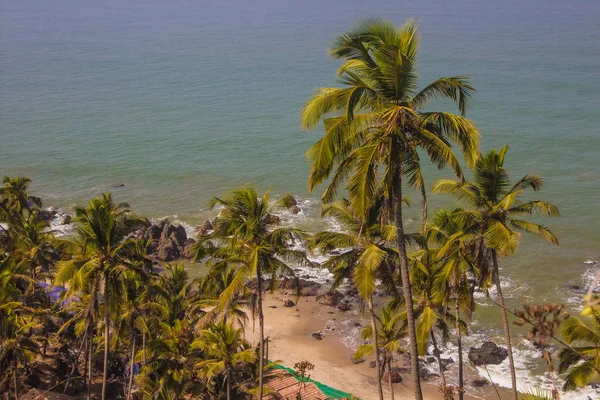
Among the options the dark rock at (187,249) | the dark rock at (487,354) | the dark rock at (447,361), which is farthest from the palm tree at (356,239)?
the dark rock at (187,249)

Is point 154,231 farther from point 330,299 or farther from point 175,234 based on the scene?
point 330,299

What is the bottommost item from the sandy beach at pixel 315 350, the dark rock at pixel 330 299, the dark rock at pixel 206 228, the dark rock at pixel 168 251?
the sandy beach at pixel 315 350

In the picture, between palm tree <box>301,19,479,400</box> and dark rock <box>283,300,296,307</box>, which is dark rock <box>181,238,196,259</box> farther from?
palm tree <box>301,19,479,400</box>

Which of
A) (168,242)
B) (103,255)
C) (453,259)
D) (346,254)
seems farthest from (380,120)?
(168,242)

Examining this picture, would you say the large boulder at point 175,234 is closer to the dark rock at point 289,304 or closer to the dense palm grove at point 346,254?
the dark rock at point 289,304

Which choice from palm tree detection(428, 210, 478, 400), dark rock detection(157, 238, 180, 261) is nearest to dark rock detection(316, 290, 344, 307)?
dark rock detection(157, 238, 180, 261)

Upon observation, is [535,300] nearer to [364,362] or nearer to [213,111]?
[364,362]

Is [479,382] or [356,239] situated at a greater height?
[356,239]
